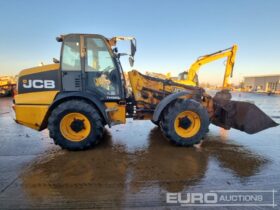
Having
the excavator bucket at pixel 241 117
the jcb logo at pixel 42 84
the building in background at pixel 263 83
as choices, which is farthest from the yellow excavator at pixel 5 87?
the building in background at pixel 263 83

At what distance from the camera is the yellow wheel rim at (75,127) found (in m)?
5.28

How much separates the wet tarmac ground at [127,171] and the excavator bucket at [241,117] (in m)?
0.51

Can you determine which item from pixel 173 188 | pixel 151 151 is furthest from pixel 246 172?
pixel 151 151

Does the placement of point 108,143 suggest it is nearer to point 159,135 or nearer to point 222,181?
point 159,135

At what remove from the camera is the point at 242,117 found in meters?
5.79

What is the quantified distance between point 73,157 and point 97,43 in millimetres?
2700

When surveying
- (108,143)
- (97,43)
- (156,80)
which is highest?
(97,43)

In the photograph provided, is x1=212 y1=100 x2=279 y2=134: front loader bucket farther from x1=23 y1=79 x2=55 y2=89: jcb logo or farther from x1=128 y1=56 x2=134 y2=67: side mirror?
x1=23 y1=79 x2=55 y2=89: jcb logo

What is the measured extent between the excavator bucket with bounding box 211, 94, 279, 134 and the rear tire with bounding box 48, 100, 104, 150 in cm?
327

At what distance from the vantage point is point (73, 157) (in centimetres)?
486

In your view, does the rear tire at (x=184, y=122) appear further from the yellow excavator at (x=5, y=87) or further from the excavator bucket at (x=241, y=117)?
the yellow excavator at (x=5, y=87)

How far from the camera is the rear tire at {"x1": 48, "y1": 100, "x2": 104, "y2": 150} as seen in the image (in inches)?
203

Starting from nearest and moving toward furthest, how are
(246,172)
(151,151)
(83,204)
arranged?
(83,204)
(246,172)
(151,151)

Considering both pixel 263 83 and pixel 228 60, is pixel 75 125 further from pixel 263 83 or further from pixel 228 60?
pixel 263 83
